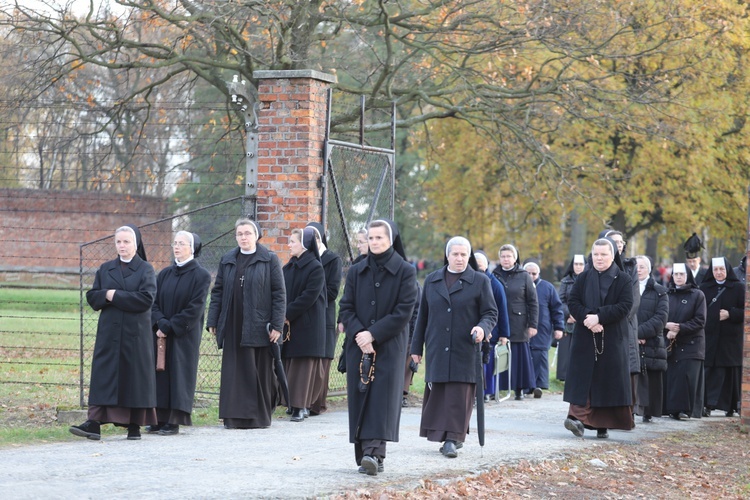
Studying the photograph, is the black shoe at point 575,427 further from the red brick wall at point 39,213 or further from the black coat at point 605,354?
the red brick wall at point 39,213

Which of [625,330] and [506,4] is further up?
[506,4]

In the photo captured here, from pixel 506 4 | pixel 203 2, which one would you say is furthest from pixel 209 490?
pixel 506 4

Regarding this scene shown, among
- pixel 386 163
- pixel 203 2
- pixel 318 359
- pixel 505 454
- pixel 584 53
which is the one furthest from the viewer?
pixel 584 53

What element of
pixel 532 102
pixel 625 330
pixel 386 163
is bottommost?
pixel 625 330

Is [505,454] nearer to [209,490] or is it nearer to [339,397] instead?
[209,490]

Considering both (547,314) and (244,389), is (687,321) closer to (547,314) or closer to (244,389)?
(547,314)

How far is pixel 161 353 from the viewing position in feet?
36.8

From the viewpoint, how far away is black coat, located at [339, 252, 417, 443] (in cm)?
915

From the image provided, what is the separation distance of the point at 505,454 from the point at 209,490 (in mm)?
3379

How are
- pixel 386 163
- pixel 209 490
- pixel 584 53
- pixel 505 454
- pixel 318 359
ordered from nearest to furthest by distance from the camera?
pixel 209 490 → pixel 505 454 → pixel 318 359 → pixel 386 163 → pixel 584 53

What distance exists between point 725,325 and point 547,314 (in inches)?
108

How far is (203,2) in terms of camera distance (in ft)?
57.0

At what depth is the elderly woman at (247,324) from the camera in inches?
461

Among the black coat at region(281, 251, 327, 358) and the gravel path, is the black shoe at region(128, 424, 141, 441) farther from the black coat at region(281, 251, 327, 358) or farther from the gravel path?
the black coat at region(281, 251, 327, 358)
